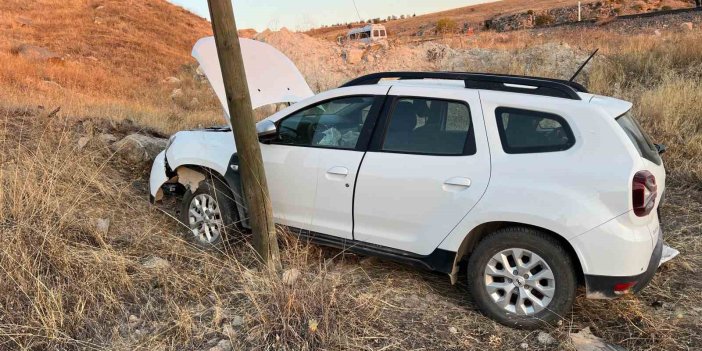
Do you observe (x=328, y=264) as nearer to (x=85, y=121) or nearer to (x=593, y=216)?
(x=593, y=216)

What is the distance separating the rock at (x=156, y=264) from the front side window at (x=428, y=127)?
6.32 feet

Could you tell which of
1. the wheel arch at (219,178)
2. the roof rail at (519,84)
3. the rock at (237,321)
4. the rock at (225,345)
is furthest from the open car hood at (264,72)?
the rock at (225,345)

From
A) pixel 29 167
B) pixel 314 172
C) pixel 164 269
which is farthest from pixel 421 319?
pixel 29 167

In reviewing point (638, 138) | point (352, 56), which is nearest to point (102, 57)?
point (352, 56)

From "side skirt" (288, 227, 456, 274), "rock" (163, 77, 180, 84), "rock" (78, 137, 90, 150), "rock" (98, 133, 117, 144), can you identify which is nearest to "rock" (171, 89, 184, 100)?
"rock" (163, 77, 180, 84)

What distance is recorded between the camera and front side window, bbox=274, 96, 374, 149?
4141 millimetres

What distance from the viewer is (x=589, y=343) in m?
3.24

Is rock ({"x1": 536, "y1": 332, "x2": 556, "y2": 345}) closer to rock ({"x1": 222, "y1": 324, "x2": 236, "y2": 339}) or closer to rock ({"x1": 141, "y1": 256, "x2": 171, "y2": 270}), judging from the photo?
rock ({"x1": 222, "y1": 324, "x2": 236, "y2": 339})

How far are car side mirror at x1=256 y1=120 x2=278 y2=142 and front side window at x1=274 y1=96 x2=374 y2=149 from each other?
0.38 feet

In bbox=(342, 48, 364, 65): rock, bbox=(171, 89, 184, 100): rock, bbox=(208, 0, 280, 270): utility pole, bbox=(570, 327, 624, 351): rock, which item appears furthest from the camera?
bbox=(342, 48, 364, 65): rock

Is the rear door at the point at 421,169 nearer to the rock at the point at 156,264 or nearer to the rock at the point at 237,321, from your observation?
the rock at the point at 237,321

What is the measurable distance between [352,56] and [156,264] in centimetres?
1520

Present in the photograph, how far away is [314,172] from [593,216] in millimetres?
2028

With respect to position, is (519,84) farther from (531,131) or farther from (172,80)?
(172,80)
